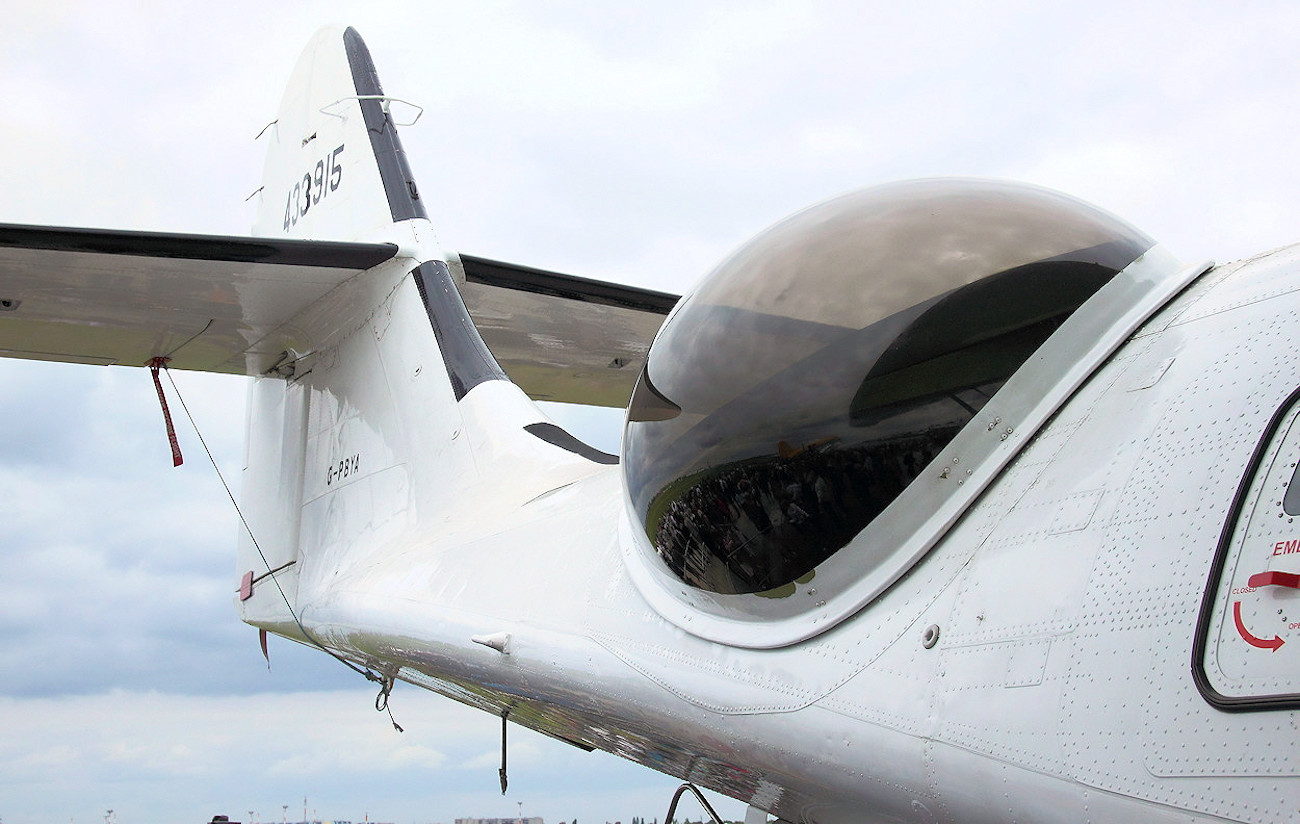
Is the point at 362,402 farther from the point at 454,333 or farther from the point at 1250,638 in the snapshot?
the point at 1250,638

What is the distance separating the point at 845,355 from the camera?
8.01ft

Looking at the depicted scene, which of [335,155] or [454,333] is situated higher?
[335,155]

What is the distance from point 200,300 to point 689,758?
12.9 feet

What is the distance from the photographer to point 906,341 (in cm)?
239

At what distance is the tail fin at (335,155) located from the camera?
6.66 meters

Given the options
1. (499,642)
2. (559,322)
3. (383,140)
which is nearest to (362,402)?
(559,322)

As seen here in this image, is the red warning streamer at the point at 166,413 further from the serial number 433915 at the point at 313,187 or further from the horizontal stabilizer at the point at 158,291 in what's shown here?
the serial number 433915 at the point at 313,187

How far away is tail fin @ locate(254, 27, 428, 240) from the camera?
666 cm

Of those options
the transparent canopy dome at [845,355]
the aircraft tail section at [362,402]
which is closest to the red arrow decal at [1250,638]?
the transparent canopy dome at [845,355]

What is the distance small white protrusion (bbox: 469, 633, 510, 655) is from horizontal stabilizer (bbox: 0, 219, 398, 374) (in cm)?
277

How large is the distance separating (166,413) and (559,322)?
7.89 ft

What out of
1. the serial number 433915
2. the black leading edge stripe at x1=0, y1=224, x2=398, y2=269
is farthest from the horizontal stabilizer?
the serial number 433915

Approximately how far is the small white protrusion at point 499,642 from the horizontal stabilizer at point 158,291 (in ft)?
9.08

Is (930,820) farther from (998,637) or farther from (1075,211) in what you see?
(1075,211)
